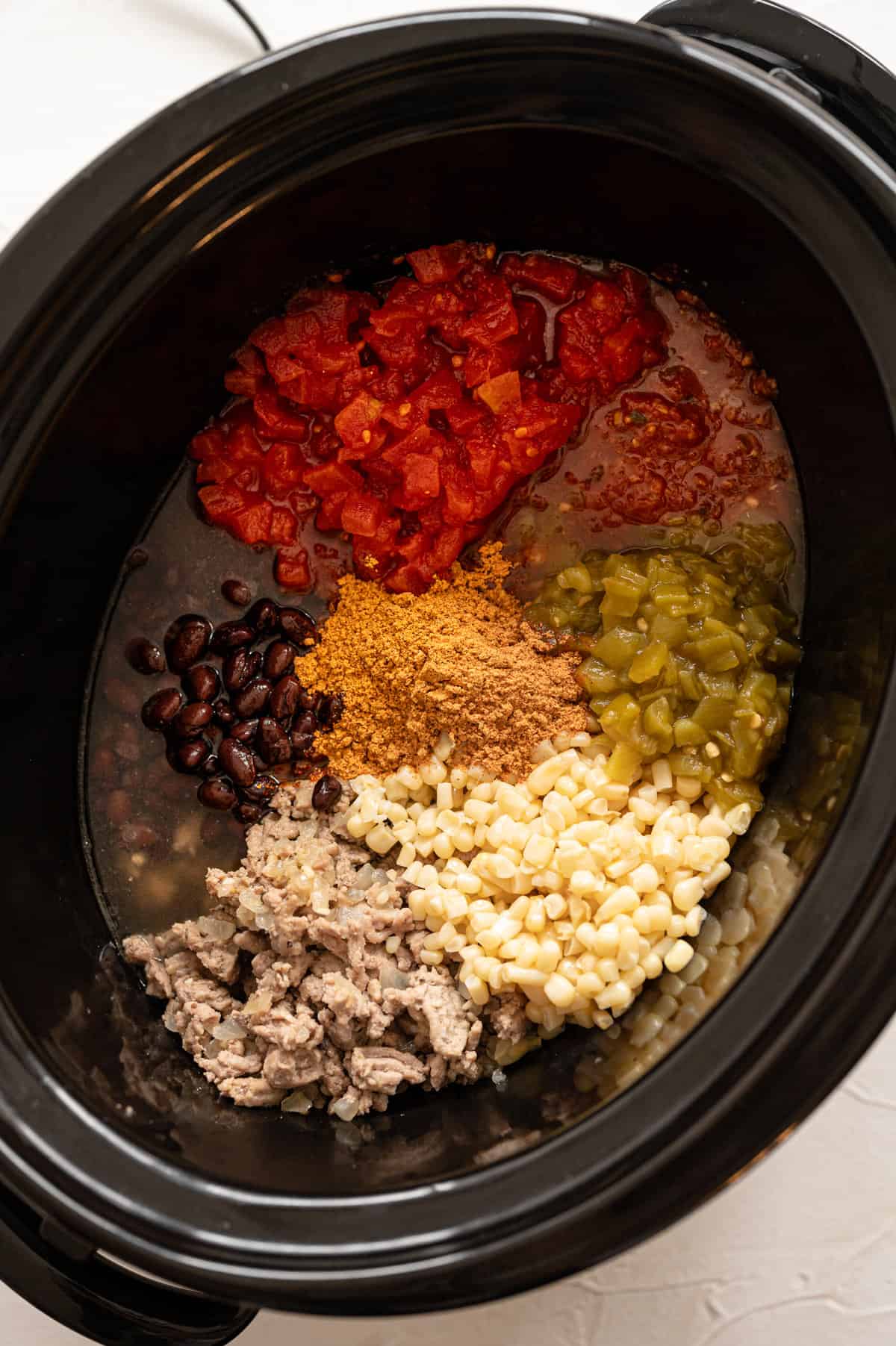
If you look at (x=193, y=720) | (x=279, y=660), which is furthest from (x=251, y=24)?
(x=193, y=720)

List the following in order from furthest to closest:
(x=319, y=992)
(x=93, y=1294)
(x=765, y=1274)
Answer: (x=765, y=1274), (x=319, y=992), (x=93, y=1294)

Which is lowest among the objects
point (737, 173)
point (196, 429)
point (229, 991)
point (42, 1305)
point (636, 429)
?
point (42, 1305)

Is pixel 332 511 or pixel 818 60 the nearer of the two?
pixel 818 60

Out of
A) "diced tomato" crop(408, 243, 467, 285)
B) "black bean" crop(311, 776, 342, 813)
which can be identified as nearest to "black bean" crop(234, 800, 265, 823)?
"black bean" crop(311, 776, 342, 813)

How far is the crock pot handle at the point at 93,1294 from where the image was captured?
1.62m

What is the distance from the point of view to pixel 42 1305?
1.63 m

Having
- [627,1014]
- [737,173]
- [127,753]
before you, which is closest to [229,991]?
[127,753]

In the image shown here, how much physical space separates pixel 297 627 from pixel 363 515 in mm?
238

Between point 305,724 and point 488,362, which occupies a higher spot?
point 488,362

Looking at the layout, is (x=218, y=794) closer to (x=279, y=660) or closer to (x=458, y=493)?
(x=279, y=660)

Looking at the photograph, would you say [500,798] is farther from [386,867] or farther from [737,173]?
[737,173]

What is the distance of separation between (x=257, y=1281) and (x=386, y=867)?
0.69 metres

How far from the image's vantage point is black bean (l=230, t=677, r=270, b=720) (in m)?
2.00

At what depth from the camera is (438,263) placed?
2.00 metres
